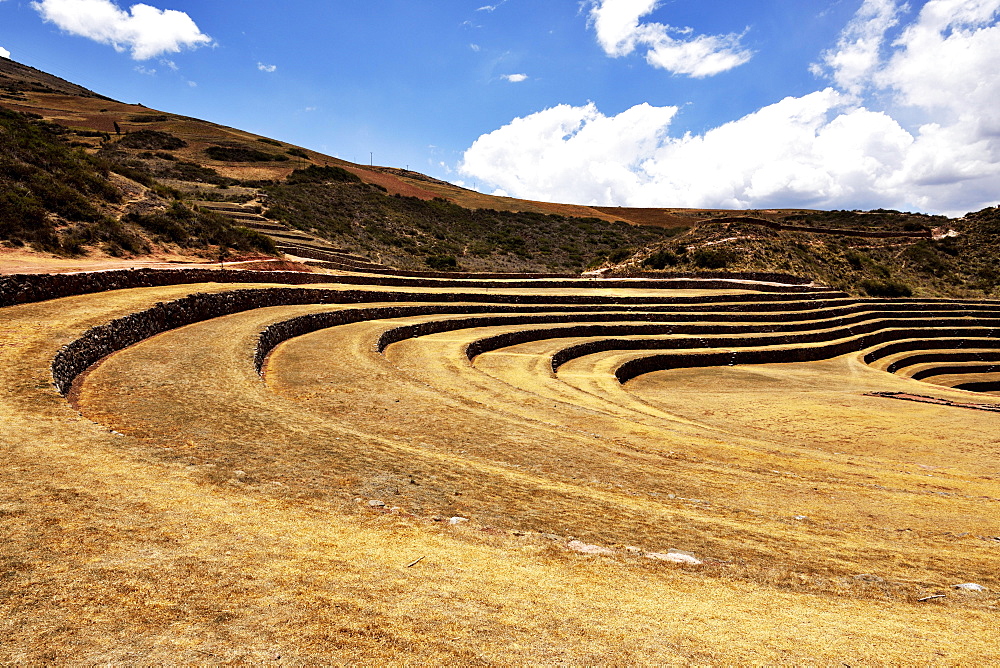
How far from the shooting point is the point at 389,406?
819cm

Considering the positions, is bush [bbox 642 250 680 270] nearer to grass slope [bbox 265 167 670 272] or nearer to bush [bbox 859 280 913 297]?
grass slope [bbox 265 167 670 272]

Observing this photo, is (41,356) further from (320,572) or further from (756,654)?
(756,654)

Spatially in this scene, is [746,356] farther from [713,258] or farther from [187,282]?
[713,258]

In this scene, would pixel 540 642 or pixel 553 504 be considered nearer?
pixel 540 642

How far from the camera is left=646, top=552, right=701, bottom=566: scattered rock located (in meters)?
3.79

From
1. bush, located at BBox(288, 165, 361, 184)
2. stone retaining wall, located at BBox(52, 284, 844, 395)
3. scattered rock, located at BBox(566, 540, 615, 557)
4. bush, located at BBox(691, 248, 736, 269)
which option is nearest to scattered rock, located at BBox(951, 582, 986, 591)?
scattered rock, located at BBox(566, 540, 615, 557)

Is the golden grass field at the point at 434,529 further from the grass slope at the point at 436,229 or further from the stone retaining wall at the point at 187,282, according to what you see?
the grass slope at the point at 436,229

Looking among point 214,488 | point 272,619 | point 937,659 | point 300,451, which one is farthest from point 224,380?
point 937,659

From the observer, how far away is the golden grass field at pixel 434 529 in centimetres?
256

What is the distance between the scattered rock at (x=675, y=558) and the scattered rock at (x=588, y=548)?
0.95ft

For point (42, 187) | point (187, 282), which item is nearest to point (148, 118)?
point (42, 187)

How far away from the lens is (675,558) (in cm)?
384

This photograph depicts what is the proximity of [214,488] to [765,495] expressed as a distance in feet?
17.9

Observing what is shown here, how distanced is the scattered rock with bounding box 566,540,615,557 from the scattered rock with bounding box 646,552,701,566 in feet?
0.95
